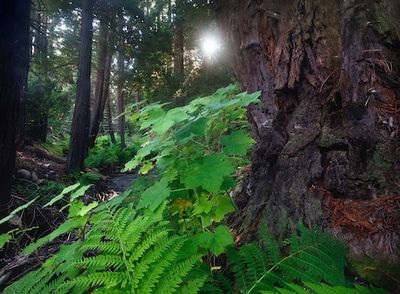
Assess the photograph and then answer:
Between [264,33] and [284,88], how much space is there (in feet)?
2.10

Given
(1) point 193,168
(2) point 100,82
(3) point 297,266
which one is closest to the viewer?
(3) point 297,266

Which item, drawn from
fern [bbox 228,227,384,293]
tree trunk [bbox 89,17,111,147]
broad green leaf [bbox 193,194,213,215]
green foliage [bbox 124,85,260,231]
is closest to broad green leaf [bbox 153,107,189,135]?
green foliage [bbox 124,85,260,231]

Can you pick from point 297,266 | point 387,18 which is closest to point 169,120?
point 297,266

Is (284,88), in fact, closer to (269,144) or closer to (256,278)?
(269,144)

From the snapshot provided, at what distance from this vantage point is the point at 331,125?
2.12 meters

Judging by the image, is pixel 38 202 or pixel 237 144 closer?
pixel 237 144

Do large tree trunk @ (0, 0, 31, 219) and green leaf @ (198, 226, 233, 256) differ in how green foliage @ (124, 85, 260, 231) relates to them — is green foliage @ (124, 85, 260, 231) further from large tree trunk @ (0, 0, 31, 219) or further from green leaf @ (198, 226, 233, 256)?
large tree trunk @ (0, 0, 31, 219)

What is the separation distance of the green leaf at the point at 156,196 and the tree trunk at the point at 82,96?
9.10 metres

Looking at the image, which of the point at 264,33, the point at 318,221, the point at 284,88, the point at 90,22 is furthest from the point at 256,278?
the point at 90,22

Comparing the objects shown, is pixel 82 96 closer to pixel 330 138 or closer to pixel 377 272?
pixel 330 138

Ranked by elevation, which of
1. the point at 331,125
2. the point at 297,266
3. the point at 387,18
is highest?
the point at 387,18

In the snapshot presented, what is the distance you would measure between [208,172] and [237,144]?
272mm

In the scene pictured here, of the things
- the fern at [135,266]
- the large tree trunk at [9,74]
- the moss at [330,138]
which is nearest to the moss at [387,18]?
the moss at [330,138]

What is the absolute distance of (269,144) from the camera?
238 cm
